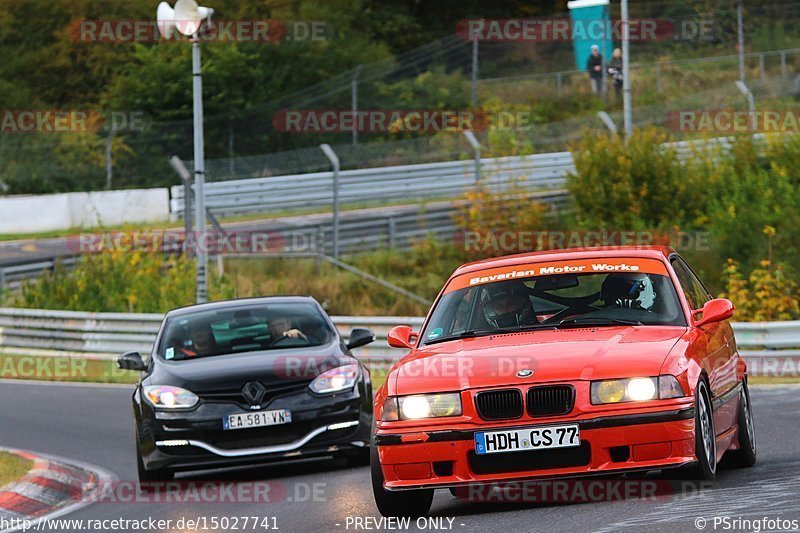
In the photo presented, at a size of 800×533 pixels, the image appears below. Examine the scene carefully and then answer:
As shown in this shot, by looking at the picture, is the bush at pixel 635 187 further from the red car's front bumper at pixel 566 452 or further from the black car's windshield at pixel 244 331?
the red car's front bumper at pixel 566 452

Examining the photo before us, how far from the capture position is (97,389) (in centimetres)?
2191

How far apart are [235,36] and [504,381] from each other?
1877 inches

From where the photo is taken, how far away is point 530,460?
8.37m

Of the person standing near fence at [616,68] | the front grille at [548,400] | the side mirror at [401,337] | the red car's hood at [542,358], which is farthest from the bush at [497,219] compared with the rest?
the front grille at [548,400]

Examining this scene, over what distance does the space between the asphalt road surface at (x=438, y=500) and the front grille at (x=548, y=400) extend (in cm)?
55

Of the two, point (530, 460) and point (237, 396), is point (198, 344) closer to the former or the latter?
point (237, 396)

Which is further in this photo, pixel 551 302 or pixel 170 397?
pixel 170 397

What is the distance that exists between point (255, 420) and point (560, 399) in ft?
14.1

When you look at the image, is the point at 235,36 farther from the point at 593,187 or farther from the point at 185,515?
the point at 185,515

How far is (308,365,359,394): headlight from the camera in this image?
1247 centimetres

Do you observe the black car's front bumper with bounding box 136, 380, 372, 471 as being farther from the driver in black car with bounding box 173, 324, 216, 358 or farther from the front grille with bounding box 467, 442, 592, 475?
the front grille with bounding box 467, 442, 592, 475

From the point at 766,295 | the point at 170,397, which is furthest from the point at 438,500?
the point at 766,295

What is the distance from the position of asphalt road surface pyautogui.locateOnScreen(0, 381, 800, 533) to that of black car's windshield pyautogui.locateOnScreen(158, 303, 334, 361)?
105 cm

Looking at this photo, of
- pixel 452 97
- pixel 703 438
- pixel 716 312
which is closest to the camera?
pixel 703 438
